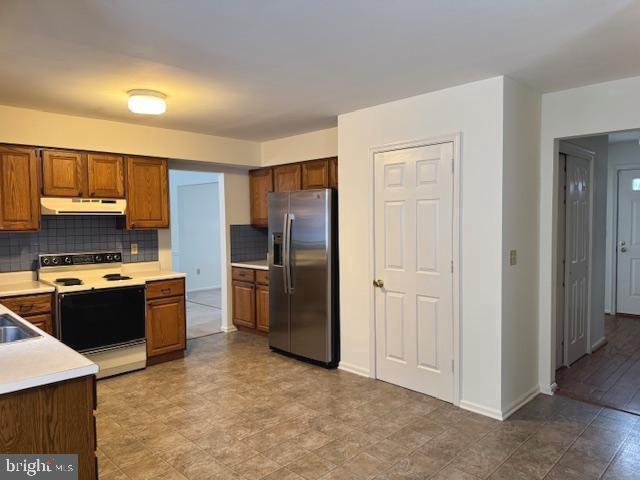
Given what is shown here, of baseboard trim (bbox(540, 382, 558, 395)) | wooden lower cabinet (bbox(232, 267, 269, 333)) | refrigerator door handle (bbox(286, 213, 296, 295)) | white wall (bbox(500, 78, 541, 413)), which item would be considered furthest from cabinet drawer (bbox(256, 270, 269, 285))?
baseboard trim (bbox(540, 382, 558, 395))

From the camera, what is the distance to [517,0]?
1963 millimetres

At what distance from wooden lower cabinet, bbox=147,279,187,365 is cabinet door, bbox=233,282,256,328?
3.49 feet

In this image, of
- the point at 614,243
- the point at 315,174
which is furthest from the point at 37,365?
the point at 614,243

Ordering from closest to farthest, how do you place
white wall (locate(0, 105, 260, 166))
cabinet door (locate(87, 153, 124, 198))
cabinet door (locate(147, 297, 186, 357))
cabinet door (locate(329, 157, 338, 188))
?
white wall (locate(0, 105, 260, 166)) → cabinet door (locate(87, 153, 124, 198)) → cabinet door (locate(147, 297, 186, 357)) → cabinet door (locate(329, 157, 338, 188))

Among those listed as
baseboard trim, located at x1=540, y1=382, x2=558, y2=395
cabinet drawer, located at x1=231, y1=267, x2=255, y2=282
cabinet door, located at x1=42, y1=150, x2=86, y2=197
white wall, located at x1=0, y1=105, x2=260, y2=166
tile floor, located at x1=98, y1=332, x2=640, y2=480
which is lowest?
tile floor, located at x1=98, y1=332, x2=640, y2=480

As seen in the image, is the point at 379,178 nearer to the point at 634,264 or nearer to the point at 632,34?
the point at 632,34

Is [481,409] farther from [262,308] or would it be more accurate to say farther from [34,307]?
[34,307]

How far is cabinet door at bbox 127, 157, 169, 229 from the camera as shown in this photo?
4348 mm

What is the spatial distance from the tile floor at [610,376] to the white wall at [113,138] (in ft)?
13.4


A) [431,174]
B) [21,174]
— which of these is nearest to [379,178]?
[431,174]

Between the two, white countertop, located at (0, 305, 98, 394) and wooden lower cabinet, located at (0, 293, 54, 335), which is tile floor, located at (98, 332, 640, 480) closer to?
wooden lower cabinet, located at (0, 293, 54, 335)

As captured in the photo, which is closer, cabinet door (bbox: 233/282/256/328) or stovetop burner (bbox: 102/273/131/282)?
stovetop burner (bbox: 102/273/131/282)

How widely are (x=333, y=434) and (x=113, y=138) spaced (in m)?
3.33

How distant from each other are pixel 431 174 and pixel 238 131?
2324 mm
